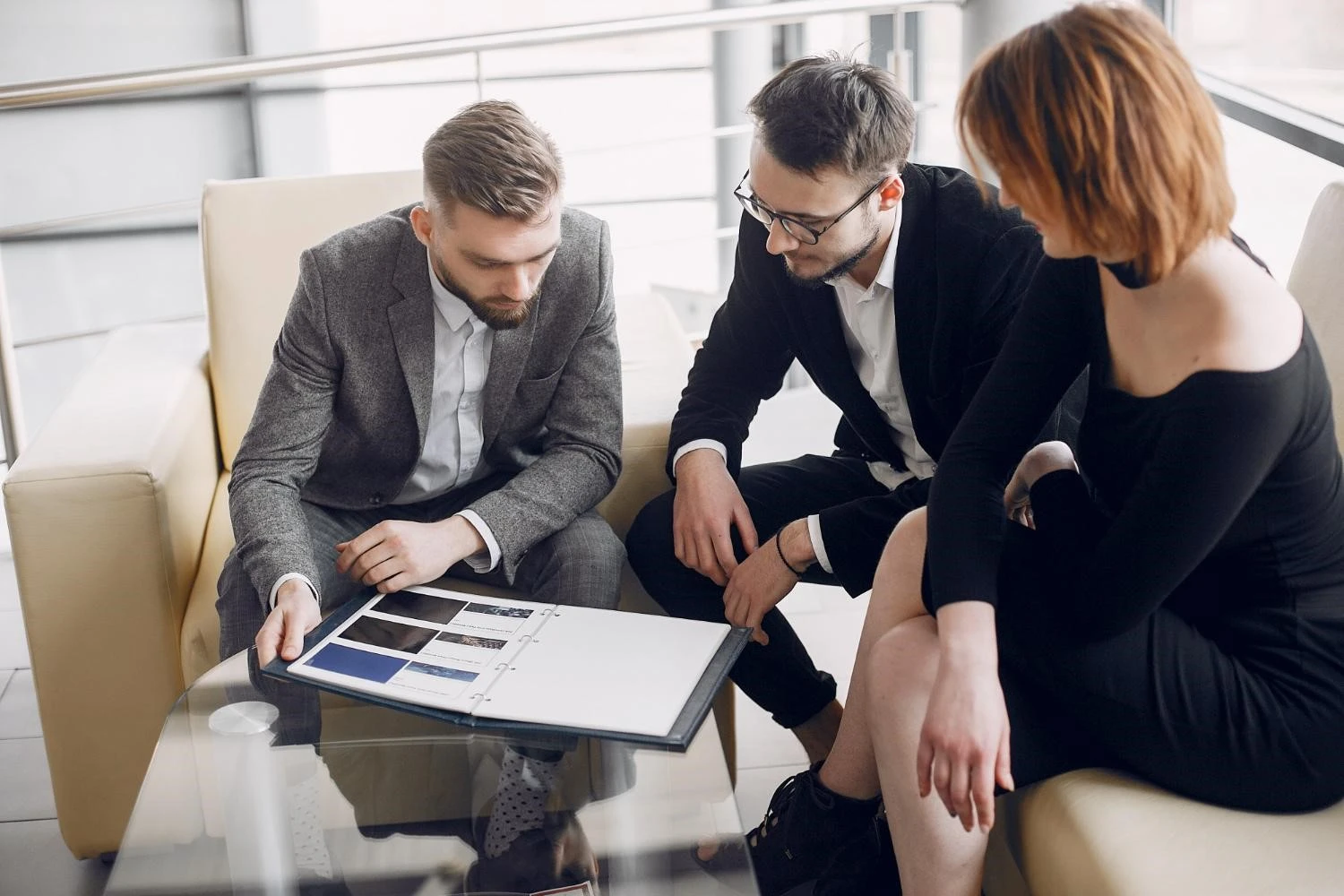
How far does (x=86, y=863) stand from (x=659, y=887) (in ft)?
3.38

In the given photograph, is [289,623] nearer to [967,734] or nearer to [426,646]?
[426,646]

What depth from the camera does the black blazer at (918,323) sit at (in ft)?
5.00

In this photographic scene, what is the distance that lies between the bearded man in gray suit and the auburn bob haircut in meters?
0.61

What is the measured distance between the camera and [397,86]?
5.43m

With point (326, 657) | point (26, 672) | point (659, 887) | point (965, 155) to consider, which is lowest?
point (26, 672)

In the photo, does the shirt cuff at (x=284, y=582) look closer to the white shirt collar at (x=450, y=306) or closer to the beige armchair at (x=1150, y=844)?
the white shirt collar at (x=450, y=306)

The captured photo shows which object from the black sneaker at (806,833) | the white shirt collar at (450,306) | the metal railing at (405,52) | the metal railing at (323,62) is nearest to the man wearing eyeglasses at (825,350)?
the black sneaker at (806,833)

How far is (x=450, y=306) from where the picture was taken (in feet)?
5.33

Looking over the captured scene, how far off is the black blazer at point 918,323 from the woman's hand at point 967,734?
407 mm

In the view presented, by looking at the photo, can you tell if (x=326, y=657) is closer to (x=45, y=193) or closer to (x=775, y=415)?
(x=775, y=415)

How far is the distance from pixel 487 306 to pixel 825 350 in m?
0.45

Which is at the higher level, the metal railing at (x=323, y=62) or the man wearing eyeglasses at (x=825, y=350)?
the metal railing at (x=323, y=62)

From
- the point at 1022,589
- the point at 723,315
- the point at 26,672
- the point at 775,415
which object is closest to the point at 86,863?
the point at 26,672

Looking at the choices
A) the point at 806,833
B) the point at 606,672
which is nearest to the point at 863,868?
the point at 806,833
